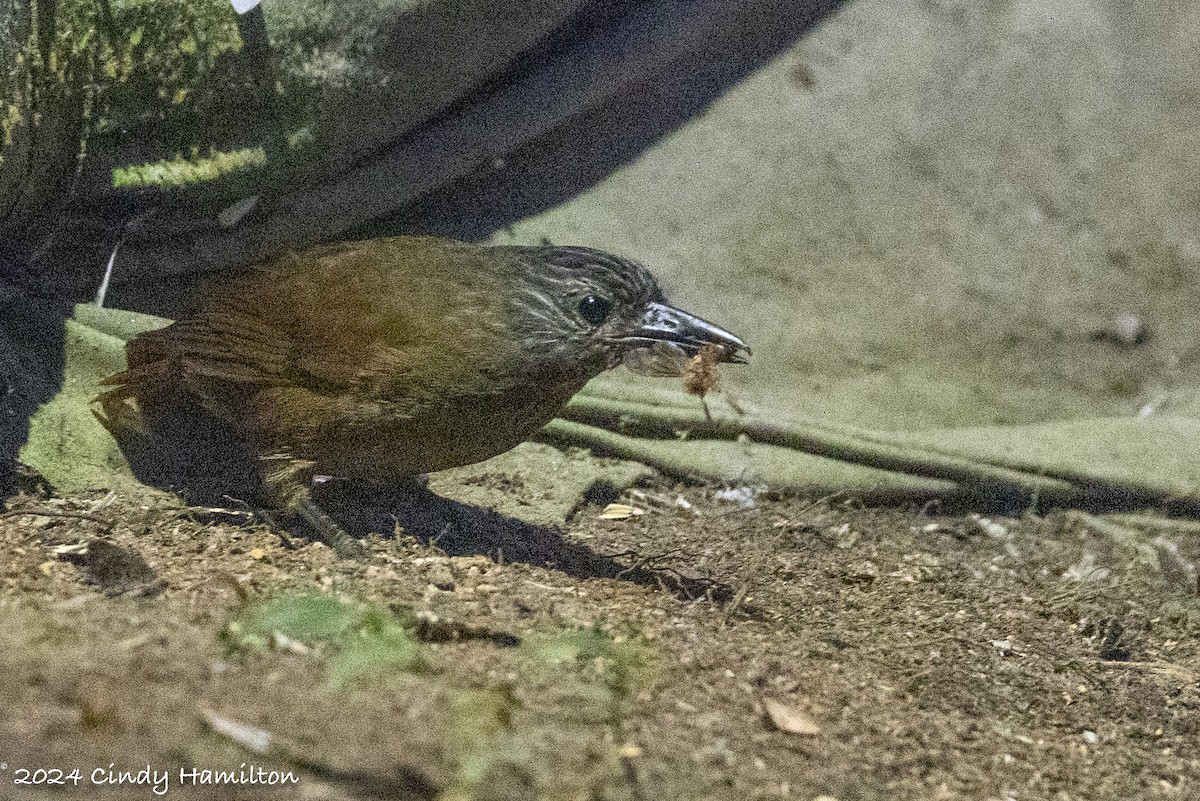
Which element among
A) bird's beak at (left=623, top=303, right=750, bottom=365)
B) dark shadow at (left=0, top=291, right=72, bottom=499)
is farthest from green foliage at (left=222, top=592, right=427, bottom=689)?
dark shadow at (left=0, top=291, right=72, bottom=499)

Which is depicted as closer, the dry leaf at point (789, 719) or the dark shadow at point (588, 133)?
the dry leaf at point (789, 719)

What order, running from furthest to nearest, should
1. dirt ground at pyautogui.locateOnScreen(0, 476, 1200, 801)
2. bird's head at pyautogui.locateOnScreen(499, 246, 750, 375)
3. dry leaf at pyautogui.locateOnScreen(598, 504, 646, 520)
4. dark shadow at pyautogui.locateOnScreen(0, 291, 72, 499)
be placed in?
dry leaf at pyautogui.locateOnScreen(598, 504, 646, 520)
dark shadow at pyautogui.locateOnScreen(0, 291, 72, 499)
bird's head at pyautogui.locateOnScreen(499, 246, 750, 375)
dirt ground at pyautogui.locateOnScreen(0, 476, 1200, 801)

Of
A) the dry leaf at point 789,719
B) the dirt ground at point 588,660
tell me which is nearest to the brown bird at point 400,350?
the dirt ground at point 588,660

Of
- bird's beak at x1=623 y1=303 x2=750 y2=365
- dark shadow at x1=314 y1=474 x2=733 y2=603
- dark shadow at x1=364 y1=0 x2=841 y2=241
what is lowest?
dark shadow at x1=314 y1=474 x2=733 y2=603

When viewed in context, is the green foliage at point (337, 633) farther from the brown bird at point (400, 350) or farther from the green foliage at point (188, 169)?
the green foliage at point (188, 169)

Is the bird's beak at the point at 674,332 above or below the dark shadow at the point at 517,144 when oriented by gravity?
below

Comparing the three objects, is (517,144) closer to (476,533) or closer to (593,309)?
(593,309)

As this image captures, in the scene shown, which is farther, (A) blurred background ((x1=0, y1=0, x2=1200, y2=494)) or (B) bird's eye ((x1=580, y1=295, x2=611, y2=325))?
(A) blurred background ((x1=0, y1=0, x2=1200, y2=494))

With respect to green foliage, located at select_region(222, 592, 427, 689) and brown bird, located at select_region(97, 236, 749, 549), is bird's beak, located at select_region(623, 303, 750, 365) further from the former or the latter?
green foliage, located at select_region(222, 592, 427, 689)

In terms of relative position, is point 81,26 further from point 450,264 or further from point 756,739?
point 756,739
